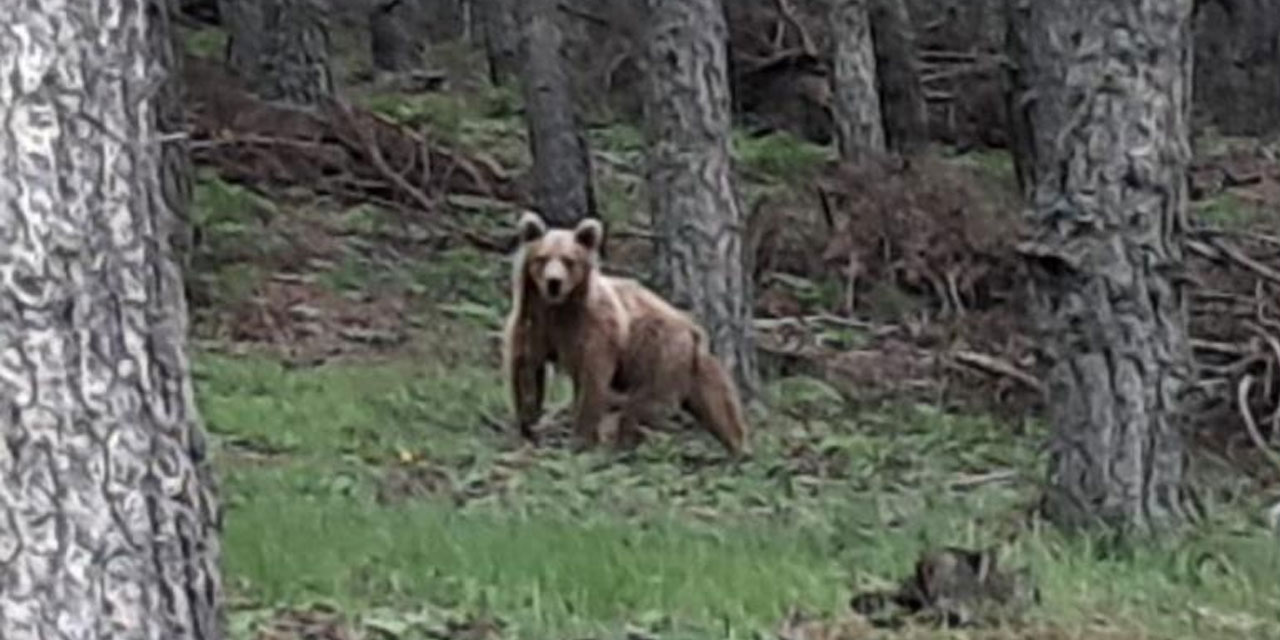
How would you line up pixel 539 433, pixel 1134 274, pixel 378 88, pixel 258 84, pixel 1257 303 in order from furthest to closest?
pixel 378 88
pixel 258 84
pixel 1257 303
pixel 539 433
pixel 1134 274

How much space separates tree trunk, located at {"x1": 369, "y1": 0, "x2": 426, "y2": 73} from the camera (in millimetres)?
29875

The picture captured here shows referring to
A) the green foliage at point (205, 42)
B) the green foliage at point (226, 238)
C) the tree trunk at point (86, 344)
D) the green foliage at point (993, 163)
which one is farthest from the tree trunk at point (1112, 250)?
the green foliage at point (205, 42)

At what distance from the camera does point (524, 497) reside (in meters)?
11.9

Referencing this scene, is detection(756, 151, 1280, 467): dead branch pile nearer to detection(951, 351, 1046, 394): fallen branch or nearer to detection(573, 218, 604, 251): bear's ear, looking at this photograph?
detection(951, 351, 1046, 394): fallen branch

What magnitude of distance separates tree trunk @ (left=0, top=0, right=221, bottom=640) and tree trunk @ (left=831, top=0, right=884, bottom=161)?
17.7 m

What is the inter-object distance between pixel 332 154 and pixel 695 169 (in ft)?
Answer: 26.7

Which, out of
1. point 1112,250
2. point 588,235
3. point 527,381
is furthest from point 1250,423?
point 1112,250

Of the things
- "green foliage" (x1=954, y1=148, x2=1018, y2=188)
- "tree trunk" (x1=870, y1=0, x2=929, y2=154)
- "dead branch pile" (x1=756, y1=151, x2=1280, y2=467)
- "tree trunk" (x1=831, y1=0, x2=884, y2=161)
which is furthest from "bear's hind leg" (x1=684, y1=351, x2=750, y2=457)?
"tree trunk" (x1=870, y1=0, x2=929, y2=154)

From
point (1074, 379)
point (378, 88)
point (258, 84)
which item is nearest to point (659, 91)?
point (1074, 379)

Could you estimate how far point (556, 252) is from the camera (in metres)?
14.4

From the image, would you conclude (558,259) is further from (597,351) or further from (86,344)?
(86,344)

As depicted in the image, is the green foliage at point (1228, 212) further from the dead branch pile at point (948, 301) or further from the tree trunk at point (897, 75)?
the tree trunk at point (897, 75)

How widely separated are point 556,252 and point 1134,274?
439cm

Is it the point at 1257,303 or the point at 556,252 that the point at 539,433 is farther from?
the point at 1257,303
